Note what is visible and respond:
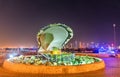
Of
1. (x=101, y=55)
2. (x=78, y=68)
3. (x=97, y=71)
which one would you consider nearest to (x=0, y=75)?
(x=78, y=68)

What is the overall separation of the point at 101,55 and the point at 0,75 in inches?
642

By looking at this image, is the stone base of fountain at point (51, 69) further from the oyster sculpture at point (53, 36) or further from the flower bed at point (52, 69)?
the oyster sculpture at point (53, 36)

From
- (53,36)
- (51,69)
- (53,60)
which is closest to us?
(51,69)

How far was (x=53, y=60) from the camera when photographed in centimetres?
1891

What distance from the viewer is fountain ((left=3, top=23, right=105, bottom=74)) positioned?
54.1 ft

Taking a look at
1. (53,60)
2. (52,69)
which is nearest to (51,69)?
(52,69)

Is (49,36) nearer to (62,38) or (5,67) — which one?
(62,38)

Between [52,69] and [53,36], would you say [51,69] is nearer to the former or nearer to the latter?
[52,69]

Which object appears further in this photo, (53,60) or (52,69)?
(53,60)

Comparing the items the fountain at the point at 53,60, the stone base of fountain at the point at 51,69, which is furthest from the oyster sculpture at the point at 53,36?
the stone base of fountain at the point at 51,69

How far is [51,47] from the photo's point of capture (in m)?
23.2

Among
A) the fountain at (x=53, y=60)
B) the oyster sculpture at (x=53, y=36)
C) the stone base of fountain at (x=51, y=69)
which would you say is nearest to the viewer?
the stone base of fountain at (x=51, y=69)

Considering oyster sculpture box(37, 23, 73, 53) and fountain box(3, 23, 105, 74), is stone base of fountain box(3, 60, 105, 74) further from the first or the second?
oyster sculpture box(37, 23, 73, 53)

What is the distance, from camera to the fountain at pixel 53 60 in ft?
54.1
